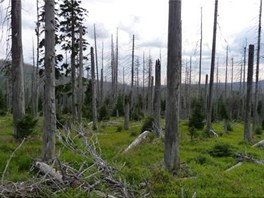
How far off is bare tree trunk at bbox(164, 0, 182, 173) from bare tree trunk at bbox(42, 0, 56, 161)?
10.8 feet

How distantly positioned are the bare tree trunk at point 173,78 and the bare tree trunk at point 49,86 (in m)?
3.30

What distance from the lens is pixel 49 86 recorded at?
1071cm

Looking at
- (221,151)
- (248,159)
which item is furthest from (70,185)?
(221,151)

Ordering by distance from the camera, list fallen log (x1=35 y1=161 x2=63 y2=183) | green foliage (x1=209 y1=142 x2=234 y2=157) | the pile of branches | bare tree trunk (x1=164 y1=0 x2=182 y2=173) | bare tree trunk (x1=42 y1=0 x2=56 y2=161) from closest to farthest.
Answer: the pile of branches
fallen log (x1=35 y1=161 x2=63 y2=183)
bare tree trunk (x1=164 y1=0 x2=182 y2=173)
bare tree trunk (x1=42 y1=0 x2=56 y2=161)
green foliage (x1=209 y1=142 x2=234 y2=157)

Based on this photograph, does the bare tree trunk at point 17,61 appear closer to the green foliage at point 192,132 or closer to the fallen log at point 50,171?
the fallen log at point 50,171

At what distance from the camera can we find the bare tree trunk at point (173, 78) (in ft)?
33.6

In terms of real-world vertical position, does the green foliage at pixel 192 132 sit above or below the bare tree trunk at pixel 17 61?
below

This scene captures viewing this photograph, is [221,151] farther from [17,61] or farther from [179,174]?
[17,61]

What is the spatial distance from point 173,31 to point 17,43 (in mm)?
7925

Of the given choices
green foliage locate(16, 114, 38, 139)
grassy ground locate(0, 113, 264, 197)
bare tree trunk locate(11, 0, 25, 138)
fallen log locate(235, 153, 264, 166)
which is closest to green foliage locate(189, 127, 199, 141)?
grassy ground locate(0, 113, 264, 197)

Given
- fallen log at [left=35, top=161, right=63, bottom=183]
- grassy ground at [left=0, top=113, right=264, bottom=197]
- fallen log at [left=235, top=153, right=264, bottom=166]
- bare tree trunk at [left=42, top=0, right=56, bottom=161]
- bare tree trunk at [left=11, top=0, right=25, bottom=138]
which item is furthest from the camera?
bare tree trunk at [left=11, top=0, right=25, bottom=138]

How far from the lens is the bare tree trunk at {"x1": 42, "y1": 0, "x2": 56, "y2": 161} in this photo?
10.5m

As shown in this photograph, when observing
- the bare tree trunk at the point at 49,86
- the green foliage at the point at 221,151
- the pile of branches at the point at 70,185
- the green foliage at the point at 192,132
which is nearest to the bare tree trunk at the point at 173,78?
the pile of branches at the point at 70,185

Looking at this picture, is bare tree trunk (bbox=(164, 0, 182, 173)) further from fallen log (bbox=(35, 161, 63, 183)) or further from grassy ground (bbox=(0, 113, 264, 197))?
fallen log (bbox=(35, 161, 63, 183))
